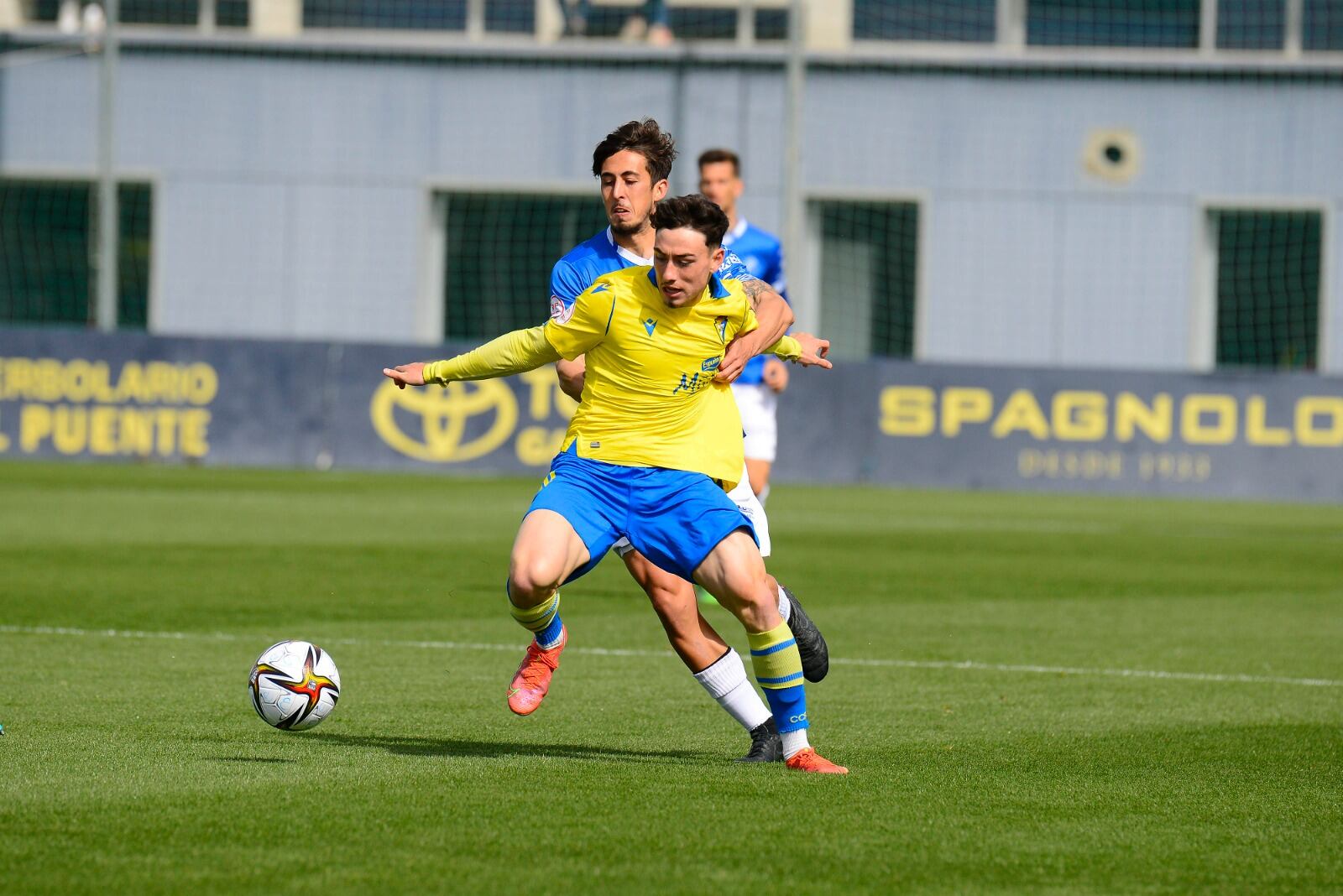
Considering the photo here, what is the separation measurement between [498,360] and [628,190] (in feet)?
2.63

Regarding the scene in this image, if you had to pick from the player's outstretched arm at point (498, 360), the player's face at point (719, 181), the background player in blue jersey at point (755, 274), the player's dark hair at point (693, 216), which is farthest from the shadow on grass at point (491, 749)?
the player's face at point (719, 181)

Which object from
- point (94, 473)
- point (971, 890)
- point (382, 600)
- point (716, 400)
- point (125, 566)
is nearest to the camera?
point (971, 890)

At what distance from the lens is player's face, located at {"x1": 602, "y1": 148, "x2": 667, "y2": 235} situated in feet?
21.3

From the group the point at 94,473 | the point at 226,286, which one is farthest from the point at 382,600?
the point at 226,286

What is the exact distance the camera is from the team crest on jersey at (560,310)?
243 inches

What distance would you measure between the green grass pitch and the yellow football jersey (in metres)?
0.94

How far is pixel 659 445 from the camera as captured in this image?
6090 mm

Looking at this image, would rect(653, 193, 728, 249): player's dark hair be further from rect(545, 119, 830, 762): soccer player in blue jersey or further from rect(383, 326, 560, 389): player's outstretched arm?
rect(383, 326, 560, 389): player's outstretched arm

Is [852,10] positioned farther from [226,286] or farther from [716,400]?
[716,400]

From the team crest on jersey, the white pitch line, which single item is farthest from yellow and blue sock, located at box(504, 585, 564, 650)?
the white pitch line

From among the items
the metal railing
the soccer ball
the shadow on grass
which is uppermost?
the metal railing

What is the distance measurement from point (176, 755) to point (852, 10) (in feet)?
81.7

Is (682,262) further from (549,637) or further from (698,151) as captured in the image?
(698,151)

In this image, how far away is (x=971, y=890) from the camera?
4363mm
